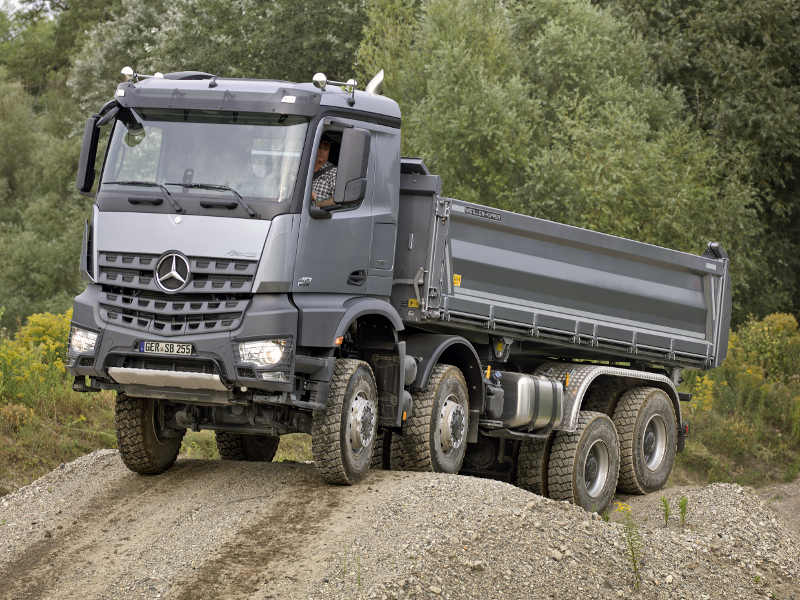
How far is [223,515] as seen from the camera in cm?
864

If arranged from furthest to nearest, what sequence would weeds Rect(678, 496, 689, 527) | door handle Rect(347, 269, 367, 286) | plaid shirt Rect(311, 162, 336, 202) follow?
1. weeds Rect(678, 496, 689, 527)
2. door handle Rect(347, 269, 367, 286)
3. plaid shirt Rect(311, 162, 336, 202)

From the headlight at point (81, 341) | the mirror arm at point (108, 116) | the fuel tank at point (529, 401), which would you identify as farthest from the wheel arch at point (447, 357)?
the mirror arm at point (108, 116)

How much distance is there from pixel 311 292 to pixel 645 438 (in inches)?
230

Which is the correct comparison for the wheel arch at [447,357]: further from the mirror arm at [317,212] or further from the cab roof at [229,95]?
the cab roof at [229,95]

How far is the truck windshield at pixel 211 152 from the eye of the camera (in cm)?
880

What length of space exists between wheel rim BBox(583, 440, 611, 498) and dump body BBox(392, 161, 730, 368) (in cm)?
106

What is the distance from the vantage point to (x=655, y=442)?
1355cm

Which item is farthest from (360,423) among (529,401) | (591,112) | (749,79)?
(749,79)

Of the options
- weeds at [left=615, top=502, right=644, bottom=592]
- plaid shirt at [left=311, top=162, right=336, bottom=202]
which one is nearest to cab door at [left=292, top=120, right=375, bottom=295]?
plaid shirt at [left=311, top=162, right=336, bottom=202]

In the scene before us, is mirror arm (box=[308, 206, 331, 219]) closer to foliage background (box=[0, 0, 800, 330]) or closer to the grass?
the grass

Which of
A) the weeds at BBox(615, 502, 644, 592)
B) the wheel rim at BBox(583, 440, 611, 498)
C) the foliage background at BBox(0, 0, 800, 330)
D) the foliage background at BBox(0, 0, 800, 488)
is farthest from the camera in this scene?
the foliage background at BBox(0, 0, 800, 330)

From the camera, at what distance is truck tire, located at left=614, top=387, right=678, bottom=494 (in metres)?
12.9

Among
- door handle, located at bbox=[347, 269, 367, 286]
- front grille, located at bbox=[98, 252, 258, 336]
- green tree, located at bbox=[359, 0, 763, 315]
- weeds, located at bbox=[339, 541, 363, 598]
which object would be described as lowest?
weeds, located at bbox=[339, 541, 363, 598]

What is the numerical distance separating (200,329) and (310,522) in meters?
1.65
